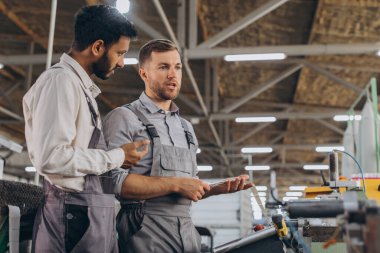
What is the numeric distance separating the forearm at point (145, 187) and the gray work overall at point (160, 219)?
7 centimetres

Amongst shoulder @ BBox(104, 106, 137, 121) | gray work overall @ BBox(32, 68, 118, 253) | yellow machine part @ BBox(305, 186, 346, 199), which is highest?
shoulder @ BBox(104, 106, 137, 121)

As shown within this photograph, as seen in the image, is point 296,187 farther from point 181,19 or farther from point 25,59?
point 181,19

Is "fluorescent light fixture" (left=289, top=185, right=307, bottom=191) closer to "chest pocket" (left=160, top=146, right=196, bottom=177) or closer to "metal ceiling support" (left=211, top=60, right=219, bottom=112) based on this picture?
"metal ceiling support" (left=211, top=60, right=219, bottom=112)

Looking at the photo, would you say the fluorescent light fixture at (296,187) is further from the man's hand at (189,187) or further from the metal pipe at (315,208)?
the metal pipe at (315,208)

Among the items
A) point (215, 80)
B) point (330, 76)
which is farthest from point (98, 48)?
point (215, 80)

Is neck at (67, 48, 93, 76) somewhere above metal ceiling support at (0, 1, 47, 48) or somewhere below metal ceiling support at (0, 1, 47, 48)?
below

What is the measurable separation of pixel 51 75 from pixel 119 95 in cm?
1017

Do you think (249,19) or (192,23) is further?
(192,23)

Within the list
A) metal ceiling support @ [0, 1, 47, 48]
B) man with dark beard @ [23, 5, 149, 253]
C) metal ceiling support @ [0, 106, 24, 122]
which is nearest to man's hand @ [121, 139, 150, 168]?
man with dark beard @ [23, 5, 149, 253]

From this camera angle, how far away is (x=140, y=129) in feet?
6.72

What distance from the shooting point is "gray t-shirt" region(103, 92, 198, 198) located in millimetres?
1947

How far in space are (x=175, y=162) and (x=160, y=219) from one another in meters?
0.24

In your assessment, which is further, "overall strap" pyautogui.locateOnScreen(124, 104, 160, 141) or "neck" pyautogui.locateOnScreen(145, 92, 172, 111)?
"neck" pyautogui.locateOnScreen(145, 92, 172, 111)

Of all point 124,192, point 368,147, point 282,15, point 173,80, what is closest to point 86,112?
point 124,192
